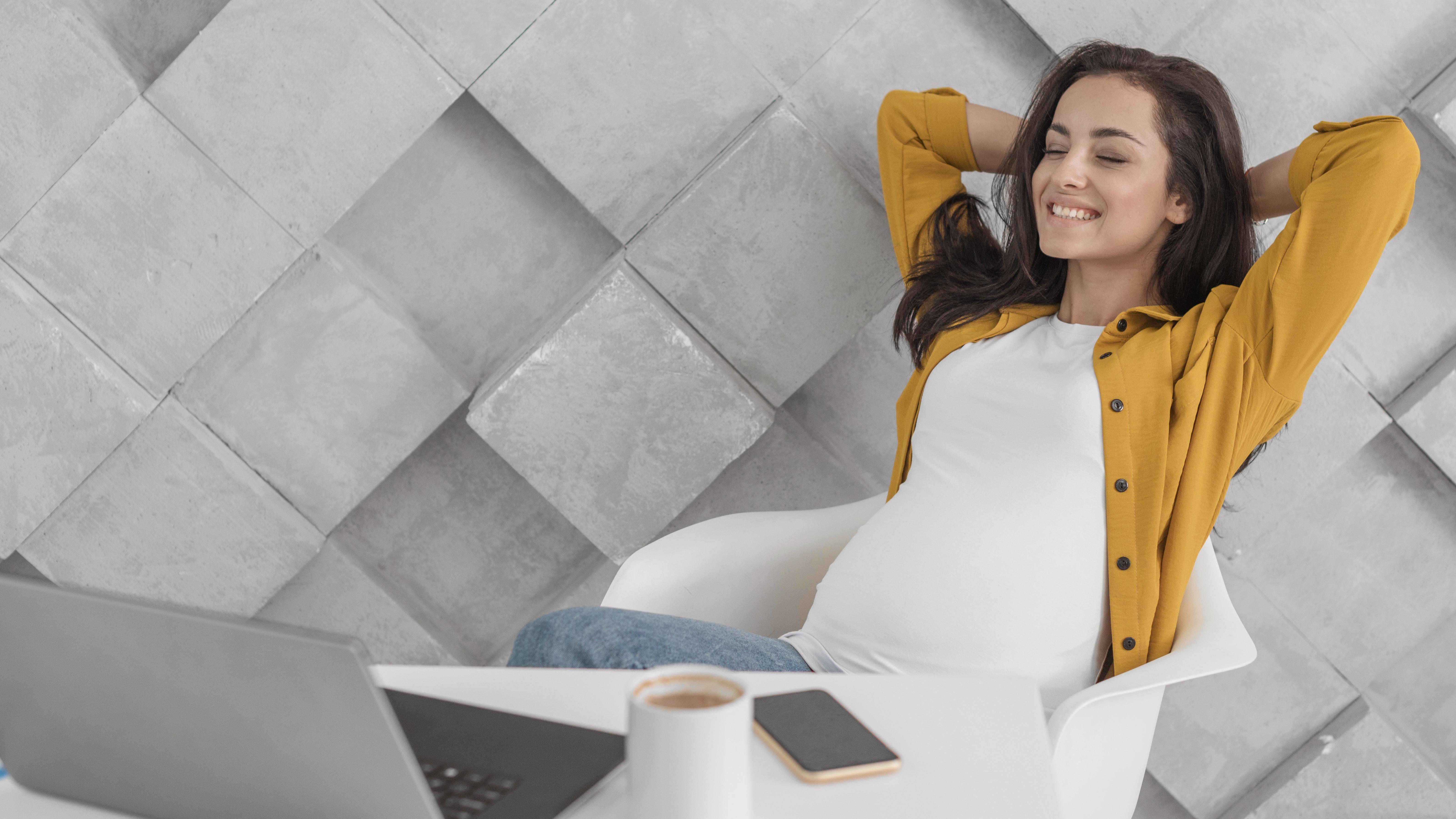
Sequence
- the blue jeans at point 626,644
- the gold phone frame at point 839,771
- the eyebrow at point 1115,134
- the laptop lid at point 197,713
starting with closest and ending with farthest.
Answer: the laptop lid at point 197,713 → the gold phone frame at point 839,771 → the blue jeans at point 626,644 → the eyebrow at point 1115,134

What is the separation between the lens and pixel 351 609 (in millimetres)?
1816

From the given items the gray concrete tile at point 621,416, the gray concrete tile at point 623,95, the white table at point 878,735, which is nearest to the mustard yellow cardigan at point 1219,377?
the white table at point 878,735

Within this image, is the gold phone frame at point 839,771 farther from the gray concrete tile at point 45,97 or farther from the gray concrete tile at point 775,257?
the gray concrete tile at point 45,97

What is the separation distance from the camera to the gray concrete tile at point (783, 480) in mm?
1798

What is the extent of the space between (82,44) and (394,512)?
0.90m

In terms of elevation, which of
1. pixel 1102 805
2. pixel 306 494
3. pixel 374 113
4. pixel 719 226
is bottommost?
pixel 1102 805

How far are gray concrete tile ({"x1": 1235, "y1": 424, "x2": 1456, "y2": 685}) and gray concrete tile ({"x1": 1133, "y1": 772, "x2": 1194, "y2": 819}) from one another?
381 millimetres

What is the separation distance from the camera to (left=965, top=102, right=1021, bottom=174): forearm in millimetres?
1513

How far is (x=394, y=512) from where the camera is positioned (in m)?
1.83

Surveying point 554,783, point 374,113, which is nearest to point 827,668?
point 554,783

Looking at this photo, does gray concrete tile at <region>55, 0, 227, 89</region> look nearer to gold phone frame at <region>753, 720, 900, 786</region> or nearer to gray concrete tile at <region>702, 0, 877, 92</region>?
gray concrete tile at <region>702, 0, 877, 92</region>

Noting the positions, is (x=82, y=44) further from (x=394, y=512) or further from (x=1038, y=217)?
(x=1038, y=217)

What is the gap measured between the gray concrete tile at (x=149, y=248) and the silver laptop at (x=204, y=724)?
1.19 meters

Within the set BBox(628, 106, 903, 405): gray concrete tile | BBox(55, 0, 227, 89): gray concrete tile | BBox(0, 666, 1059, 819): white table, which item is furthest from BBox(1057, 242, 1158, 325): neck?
BBox(55, 0, 227, 89): gray concrete tile
